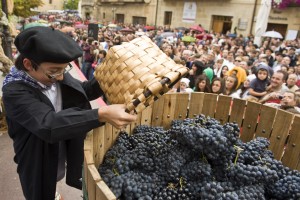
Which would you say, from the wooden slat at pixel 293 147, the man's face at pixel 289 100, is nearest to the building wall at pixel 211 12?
the man's face at pixel 289 100

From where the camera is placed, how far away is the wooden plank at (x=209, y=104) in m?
2.63

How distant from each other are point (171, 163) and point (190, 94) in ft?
3.35

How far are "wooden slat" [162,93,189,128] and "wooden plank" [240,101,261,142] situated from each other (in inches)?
22.3

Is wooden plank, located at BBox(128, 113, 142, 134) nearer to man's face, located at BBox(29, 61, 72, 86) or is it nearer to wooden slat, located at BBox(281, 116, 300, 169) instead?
man's face, located at BBox(29, 61, 72, 86)

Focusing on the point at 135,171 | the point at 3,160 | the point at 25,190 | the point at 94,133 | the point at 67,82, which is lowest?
the point at 3,160

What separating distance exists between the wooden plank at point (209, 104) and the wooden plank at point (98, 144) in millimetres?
1148

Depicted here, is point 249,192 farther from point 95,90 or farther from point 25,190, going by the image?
point 25,190

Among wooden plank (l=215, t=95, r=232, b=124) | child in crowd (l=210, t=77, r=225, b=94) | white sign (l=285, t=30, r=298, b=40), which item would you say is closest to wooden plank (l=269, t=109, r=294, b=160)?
wooden plank (l=215, t=95, r=232, b=124)

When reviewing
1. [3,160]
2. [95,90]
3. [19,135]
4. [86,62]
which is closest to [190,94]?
[95,90]

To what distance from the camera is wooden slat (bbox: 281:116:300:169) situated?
2.23 metres

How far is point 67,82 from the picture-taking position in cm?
205

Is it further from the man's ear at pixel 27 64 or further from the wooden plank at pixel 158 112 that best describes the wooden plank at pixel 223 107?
the man's ear at pixel 27 64

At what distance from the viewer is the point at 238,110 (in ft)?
8.41

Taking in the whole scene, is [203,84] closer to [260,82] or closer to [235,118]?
[260,82]
